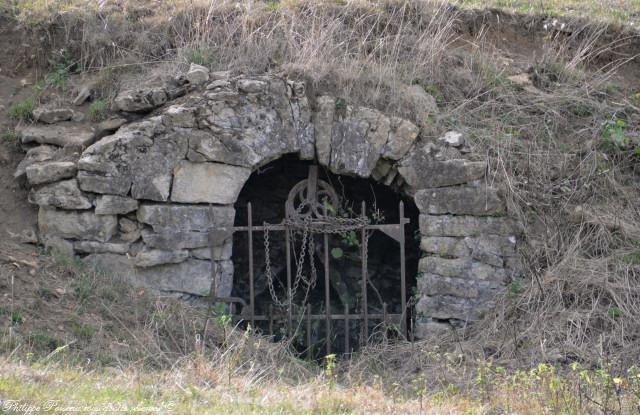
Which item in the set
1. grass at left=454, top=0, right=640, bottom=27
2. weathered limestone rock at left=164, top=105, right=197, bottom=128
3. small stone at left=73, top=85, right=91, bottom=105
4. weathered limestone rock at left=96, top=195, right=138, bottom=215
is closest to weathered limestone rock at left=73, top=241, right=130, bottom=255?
weathered limestone rock at left=96, top=195, right=138, bottom=215

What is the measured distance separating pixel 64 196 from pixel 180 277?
1.01 m

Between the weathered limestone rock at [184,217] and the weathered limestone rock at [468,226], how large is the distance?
154 centimetres

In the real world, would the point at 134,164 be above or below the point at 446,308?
above

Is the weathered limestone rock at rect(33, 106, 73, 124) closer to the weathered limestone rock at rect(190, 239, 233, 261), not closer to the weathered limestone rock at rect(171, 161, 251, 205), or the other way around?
the weathered limestone rock at rect(171, 161, 251, 205)

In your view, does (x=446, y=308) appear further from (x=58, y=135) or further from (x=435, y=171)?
(x=58, y=135)

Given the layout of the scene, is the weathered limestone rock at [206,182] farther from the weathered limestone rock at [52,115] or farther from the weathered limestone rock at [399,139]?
the weathered limestone rock at [52,115]

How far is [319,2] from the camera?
7152 mm

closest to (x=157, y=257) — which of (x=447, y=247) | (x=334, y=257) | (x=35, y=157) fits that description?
(x=35, y=157)

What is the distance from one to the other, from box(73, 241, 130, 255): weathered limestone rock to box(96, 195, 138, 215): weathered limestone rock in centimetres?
22

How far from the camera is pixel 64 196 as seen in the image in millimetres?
5734

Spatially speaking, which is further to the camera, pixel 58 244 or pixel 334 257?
pixel 334 257

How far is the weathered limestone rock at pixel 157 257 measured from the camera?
5.73 meters

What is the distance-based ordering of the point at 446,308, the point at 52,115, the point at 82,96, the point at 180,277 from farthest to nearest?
the point at 82,96 → the point at 52,115 → the point at 446,308 → the point at 180,277

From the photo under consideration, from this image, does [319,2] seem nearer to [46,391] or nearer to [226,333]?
[226,333]
